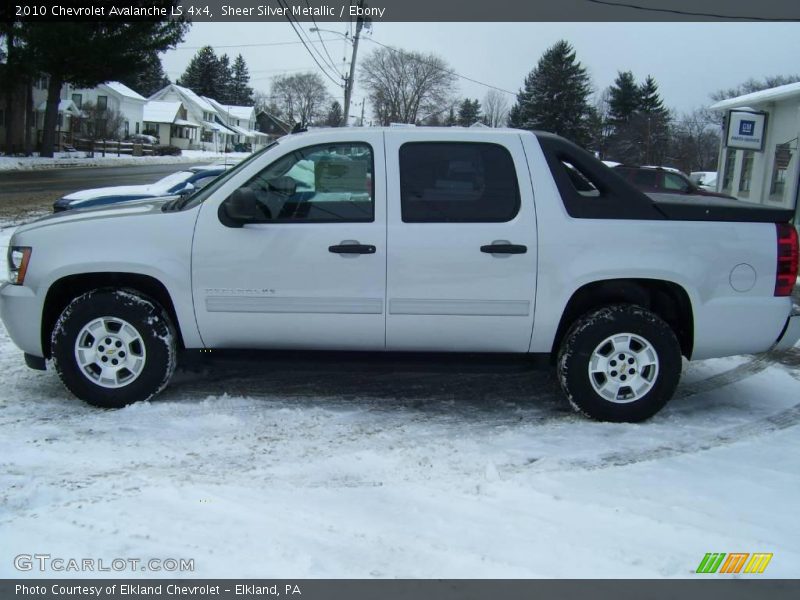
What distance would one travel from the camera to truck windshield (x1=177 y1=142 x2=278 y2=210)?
16.2 feet

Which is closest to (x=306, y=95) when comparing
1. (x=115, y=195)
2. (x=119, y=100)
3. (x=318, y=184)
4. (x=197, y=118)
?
(x=197, y=118)

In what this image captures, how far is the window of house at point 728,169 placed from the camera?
2666cm

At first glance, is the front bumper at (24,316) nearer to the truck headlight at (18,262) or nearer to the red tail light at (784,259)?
the truck headlight at (18,262)

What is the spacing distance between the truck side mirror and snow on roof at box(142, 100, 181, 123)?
80.9 metres

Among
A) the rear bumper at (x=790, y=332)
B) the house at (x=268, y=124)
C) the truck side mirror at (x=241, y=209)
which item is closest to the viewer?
the truck side mirror at (x=241, y=209)

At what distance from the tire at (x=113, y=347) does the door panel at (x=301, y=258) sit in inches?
12.7

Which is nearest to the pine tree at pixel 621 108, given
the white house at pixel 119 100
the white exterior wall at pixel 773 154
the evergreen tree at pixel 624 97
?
the evergreen tree at pixel 624 97

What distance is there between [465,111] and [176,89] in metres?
42.7

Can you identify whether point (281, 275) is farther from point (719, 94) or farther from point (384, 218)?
point (719, 94)

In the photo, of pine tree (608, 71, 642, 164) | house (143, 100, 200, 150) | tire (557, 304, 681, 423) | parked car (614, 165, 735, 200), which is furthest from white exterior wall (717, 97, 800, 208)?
house (143, 100, 200, 150)

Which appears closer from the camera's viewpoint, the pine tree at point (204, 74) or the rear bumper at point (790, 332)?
the rear bumper at point (790, 332)

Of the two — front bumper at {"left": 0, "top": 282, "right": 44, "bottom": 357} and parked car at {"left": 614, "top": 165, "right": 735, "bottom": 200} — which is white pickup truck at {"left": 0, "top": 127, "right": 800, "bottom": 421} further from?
parked car at {"left": 614, "top": 165, "right": 735, "bottom": 200}

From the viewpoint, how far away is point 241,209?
466 cm
